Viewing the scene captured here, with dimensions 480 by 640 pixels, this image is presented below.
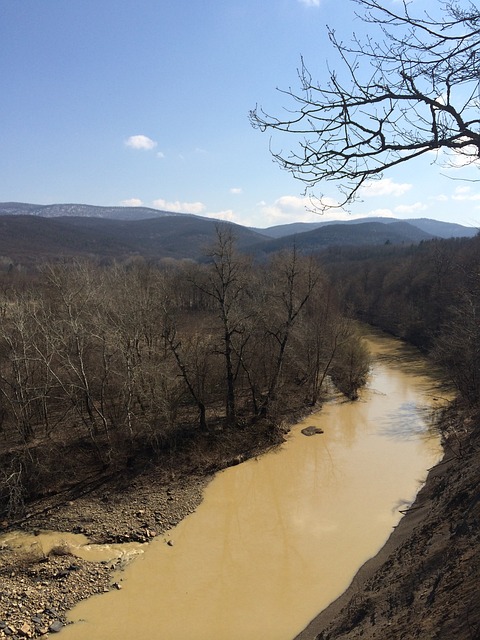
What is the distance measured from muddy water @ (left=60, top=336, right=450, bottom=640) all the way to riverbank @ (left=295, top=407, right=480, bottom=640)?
0.63 m

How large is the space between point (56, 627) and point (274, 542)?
5663 mm

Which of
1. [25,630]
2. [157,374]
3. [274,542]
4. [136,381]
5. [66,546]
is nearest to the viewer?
[25,630]

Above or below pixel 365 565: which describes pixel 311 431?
above

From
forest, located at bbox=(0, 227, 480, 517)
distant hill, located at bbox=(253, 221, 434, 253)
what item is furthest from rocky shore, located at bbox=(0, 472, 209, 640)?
A: distant hill, located at bbox=(253, 221, 434, 253)

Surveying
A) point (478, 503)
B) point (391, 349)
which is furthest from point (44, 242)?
point (478, 503)

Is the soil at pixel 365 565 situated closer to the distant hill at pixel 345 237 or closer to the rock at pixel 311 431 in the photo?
the rock at pixel 311 431

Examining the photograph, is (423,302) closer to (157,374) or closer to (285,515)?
(157,374)

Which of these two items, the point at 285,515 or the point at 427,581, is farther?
the point at 285,515

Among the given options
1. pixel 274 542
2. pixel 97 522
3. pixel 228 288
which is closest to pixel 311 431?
pixel 228 288

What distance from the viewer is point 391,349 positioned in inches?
1351

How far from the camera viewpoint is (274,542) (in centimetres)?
1189

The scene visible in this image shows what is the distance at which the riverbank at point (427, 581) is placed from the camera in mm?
4992

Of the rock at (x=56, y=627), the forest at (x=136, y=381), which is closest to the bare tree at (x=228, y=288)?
the forest at (x=136, y=381)

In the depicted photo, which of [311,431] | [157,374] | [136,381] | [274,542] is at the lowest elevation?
[274,542]
